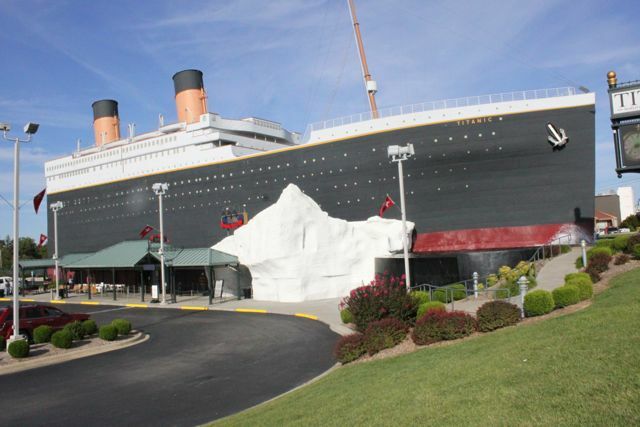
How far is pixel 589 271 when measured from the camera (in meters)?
15.1

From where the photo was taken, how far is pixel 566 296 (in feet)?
37.2

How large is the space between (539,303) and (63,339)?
12.9 metres

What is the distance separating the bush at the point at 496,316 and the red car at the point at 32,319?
13.6m

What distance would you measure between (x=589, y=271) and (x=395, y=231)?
11.8 m

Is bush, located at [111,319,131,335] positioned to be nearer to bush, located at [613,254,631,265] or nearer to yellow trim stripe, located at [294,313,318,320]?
yellow trim stripe, located at [294,313,318,320]

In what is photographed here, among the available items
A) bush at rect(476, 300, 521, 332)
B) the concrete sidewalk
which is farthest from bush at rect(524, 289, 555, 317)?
the concrete sidewalk

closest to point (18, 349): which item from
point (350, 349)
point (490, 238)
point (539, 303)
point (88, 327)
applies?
point (88, 327)

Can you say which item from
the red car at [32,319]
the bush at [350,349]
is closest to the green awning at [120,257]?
the red car at [32,319]

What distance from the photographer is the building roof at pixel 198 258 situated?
2614 centimetres

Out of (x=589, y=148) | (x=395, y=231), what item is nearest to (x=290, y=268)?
(x=395, y=231)

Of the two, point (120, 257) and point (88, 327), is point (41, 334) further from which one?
point (120, 257)

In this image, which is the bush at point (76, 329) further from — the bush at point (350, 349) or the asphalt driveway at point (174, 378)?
the bush at point (350, 349)

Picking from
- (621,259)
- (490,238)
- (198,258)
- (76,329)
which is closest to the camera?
(76,329)

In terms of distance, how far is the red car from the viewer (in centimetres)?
1590
